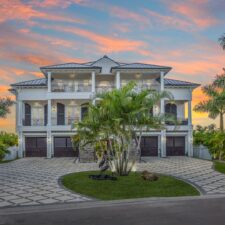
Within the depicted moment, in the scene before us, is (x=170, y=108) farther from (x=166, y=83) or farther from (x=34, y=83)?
(x=34, y=83)

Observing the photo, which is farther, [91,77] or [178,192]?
[91,77]

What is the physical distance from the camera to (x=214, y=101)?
22.9 metres

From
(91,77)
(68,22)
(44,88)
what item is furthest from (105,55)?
(68,22)

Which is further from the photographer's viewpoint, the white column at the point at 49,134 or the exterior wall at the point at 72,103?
the exterior wall at the point at 72,103

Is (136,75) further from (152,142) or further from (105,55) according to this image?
(152,142)

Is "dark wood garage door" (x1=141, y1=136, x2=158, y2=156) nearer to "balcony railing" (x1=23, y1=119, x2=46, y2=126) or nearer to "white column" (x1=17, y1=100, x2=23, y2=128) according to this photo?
"balcony railing" (x1=23, y1=119, x2=46, y2=126)

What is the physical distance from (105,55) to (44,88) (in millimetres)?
7394

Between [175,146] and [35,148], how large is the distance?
1429 centimetres

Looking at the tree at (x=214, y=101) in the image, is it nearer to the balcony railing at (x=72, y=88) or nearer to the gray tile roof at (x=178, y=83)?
the gray tile roof at (x=178, y=83)

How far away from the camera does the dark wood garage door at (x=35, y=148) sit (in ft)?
89.4

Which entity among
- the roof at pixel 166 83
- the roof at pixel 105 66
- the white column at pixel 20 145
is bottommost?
the white column at pixel 20 145

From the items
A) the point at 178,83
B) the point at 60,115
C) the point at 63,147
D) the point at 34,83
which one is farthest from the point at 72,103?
the point at 178,83

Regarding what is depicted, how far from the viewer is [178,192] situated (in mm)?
11156

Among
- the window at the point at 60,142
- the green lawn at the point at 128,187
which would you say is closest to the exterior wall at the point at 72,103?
the window at the point at 60,142
